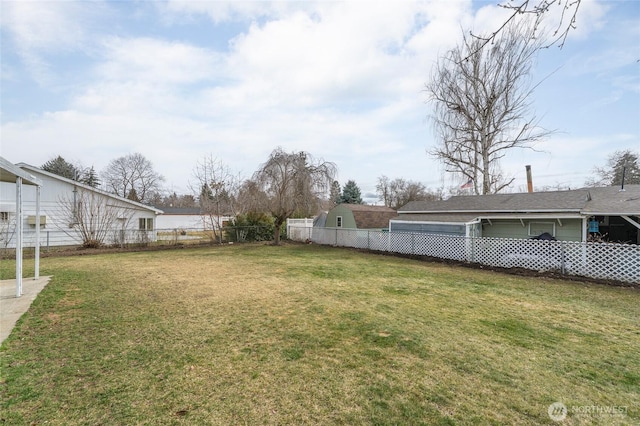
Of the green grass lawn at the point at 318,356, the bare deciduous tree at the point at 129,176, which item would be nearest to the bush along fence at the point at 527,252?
the green grass lawn at the point at 318,356

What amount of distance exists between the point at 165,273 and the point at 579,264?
11.7 meters

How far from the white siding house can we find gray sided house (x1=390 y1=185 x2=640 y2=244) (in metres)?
14.6

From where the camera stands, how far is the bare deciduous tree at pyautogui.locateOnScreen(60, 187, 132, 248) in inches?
555

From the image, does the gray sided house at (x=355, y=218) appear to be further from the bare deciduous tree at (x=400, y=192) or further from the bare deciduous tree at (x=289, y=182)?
the bare deciduous tree at (x=400, y=192)

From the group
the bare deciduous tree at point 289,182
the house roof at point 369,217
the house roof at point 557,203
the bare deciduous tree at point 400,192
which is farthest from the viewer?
the bare deciduous tree at point 400,192

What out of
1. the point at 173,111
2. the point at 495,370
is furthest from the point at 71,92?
the point at 495,370

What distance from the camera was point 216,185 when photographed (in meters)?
18.9

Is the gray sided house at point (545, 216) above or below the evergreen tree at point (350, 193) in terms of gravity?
below

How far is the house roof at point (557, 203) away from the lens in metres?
9.05

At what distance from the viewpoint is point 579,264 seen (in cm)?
812

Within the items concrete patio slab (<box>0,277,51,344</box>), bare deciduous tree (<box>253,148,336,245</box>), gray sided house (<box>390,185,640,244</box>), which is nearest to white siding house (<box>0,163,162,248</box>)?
bare deciduous tree (<box>253,148,336,245</box>)

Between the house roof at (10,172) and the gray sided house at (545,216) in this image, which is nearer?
the house roof at (10,172)

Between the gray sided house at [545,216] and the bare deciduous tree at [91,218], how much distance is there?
48.2ft

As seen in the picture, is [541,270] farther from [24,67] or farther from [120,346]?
[24,67]
